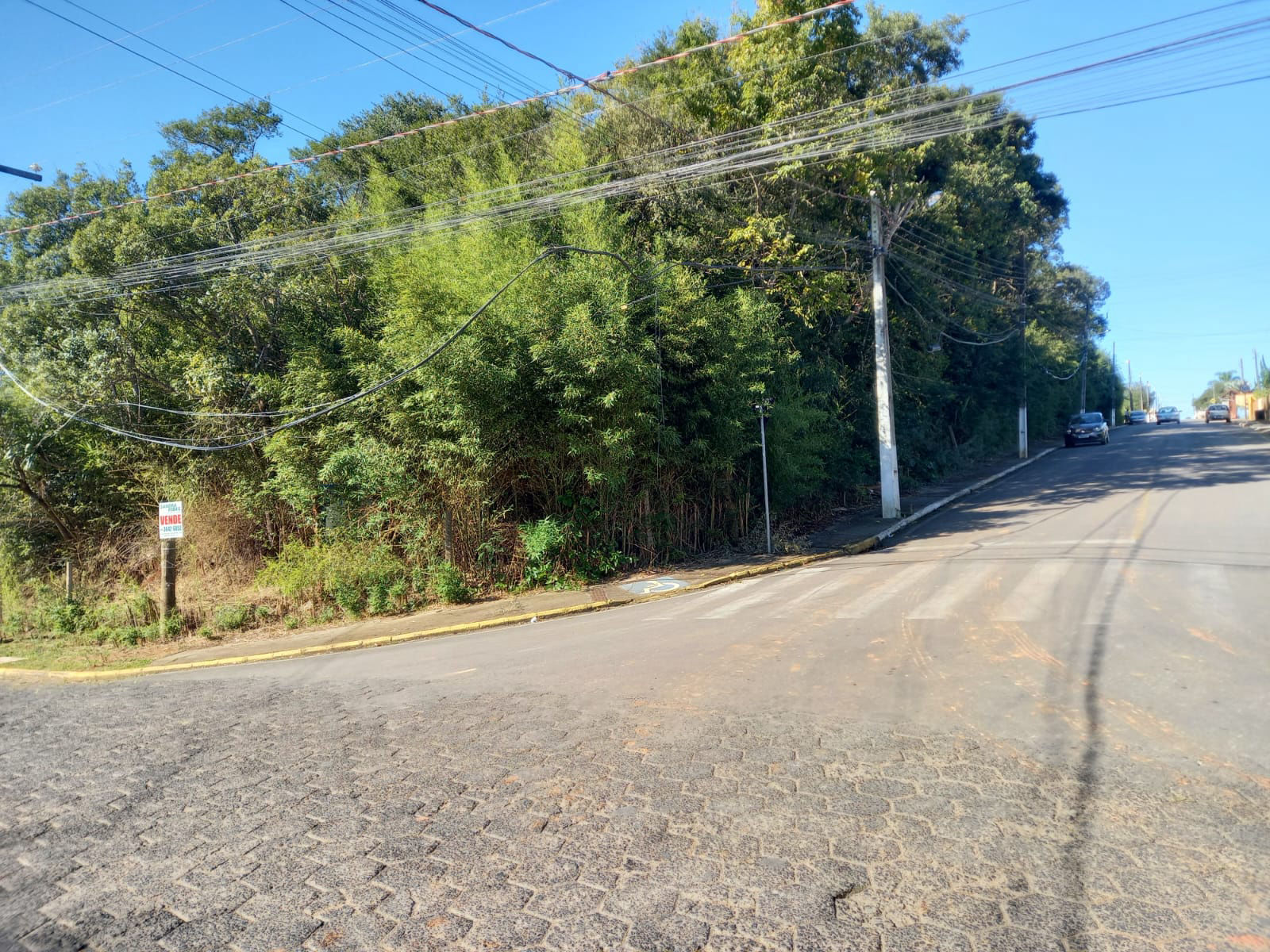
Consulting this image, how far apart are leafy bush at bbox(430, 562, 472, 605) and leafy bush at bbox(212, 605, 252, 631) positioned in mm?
3749

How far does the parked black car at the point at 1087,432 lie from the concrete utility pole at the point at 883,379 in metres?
27.9

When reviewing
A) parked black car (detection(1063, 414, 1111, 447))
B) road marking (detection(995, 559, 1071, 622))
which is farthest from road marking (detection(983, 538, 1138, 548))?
parked black car (detection(1063, 414, 1111, 447))

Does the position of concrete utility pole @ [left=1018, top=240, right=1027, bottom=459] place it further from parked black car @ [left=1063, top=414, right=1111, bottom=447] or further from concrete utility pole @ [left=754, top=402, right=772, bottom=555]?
concrete utility pole @ [left=754, top=402, right=772, bottom=555]

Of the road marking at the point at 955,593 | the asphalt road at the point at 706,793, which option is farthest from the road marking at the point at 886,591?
the road marking at the point at 955,593

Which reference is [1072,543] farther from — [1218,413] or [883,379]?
[1218,413]

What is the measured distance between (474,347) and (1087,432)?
3946cm

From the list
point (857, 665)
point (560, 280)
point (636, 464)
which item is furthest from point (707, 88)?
point (857, 665)

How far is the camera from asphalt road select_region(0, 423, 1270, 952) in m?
3.24

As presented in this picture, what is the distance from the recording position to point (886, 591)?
1030 centimetres

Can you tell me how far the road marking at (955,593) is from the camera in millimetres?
8712

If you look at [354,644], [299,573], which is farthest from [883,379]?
[299,573]

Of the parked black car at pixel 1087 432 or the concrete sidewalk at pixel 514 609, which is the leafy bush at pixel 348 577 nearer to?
the concrete sidewalk at pixel 514 609

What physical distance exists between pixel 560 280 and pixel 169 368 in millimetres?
11172

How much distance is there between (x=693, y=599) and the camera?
1180 centimetres
